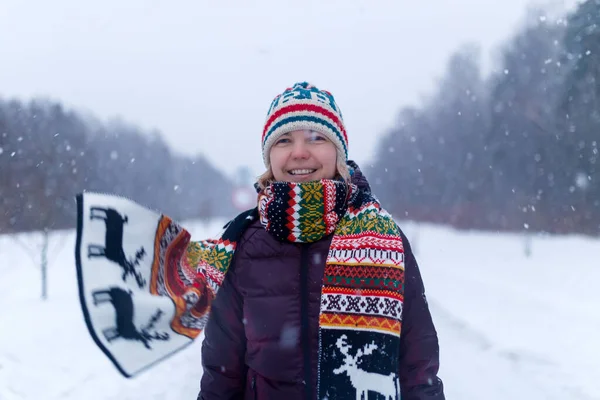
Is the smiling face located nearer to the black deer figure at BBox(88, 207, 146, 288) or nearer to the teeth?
the teeth

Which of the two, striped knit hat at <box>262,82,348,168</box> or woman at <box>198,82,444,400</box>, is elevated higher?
striped knit hat at <box>262,82,348,168</box>

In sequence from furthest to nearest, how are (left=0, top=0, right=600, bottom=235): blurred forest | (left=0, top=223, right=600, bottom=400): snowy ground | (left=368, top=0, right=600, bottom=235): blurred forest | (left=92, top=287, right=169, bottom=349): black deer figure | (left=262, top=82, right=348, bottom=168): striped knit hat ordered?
(left=368, top=0, right=600, bottom=235): blurred forest, (left=0, top=0, right=600, bottom=235): blurred forest, (left=0, top=223, right=600, bottom=400): snowy ground, (left=262, top=82, right=348, bottom=168): striped knit hat, (left=92, top=287, right=169, bottom=349): black deer figure

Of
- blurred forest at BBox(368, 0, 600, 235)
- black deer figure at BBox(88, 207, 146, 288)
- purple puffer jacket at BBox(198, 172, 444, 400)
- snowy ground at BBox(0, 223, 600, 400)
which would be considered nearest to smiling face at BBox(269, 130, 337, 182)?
purple puffer jacket at BBox(198, 172, 444, 400)

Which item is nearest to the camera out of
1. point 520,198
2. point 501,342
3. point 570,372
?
point 570,372

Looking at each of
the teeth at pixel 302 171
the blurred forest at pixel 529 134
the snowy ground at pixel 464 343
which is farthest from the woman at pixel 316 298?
the blurred forest at pixel 529 134

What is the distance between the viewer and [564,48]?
20.8 m

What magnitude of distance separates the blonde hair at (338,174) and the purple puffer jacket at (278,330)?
253 millimetres

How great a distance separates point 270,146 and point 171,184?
6067cm

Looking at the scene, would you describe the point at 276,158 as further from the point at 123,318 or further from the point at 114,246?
the point at 123,318

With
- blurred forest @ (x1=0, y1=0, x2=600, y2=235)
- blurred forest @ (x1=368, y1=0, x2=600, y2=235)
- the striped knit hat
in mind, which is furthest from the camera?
blurred forest @ (x1=368, y1=0, x2=600, y2=235)

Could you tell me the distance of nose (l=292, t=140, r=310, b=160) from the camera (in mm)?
1686

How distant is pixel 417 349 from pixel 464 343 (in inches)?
216

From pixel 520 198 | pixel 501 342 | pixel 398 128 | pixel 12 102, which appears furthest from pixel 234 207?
pixel 501 342

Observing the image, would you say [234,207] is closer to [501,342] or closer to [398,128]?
[398,128]
